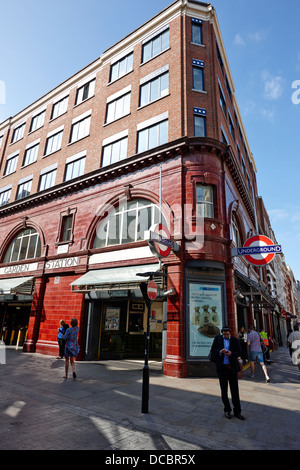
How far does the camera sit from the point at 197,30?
51.4ft

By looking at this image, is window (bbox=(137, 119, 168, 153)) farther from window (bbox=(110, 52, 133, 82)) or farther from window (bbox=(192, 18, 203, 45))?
window (bbox=(192, 18, 203, 45))

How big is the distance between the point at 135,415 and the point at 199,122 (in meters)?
13.0

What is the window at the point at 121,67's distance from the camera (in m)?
17.6

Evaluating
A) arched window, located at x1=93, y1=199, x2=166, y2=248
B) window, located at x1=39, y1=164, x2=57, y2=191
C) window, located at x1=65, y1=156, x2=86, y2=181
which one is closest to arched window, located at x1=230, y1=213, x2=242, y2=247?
arched window, located at x1=93, y1=199, x2=166, y2=248

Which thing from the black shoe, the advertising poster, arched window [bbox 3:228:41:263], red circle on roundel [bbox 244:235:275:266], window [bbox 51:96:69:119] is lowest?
the black shoe

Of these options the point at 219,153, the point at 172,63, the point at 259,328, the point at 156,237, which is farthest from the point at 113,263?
the point at 259,328

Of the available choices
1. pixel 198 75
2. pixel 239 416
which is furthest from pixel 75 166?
pixel 239 416

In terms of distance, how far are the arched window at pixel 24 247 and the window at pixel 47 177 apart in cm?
341

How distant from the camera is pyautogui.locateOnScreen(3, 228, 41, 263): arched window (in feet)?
59.5

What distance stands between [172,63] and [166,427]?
16703 millimetres

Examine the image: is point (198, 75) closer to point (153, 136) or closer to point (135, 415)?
point (153, 136)

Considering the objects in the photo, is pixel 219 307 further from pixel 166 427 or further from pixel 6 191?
pixel 6 191

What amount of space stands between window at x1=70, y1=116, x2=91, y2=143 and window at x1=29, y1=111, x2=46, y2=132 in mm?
4952

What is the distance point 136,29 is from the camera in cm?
1755
